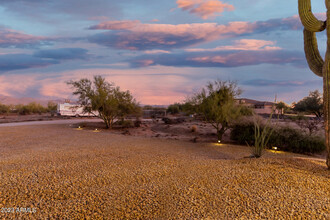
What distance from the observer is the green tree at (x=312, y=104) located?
39.3m

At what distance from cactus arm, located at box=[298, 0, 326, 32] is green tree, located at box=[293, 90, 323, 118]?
3933cm

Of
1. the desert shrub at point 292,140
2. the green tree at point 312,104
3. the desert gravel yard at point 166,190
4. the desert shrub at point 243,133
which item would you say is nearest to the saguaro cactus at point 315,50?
the desert gravel yard at point 166,190

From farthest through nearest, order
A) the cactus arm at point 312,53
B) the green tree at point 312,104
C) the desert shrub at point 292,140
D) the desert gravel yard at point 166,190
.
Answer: the green tree at point 312,104, the desert shrub at point 292,140, the cactus arm at point 312,53, the desert gravel yard at point 166,190

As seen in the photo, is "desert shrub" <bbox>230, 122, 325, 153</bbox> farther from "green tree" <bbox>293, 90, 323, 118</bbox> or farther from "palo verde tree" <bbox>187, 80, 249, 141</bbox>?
"green tree" <bbox>293, 90, 323, 118</bbox>

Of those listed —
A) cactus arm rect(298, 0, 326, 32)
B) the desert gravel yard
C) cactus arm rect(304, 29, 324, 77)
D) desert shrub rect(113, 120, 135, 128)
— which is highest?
cactus arm rect(298, 0, 326, 32)

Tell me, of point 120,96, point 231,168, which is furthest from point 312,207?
point 120,96

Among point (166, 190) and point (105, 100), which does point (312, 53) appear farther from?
point (105, 100)

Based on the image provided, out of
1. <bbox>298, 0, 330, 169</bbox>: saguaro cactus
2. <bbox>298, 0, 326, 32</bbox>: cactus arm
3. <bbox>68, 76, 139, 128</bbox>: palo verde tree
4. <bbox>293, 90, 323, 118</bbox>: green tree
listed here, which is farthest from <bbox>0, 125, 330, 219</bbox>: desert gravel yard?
<bbox>293, 90, 323, 118</bbox>: green tree

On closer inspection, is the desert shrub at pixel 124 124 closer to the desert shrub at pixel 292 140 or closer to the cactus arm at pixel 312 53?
the desert shrub at pixel 292 140

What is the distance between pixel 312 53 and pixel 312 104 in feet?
132

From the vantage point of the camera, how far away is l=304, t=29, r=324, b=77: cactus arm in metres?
6.65

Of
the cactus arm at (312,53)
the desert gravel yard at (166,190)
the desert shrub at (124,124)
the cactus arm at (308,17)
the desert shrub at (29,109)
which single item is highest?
the cactus arm at (308,17)

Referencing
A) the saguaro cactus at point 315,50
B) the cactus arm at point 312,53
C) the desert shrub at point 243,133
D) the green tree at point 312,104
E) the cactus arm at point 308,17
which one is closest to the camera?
the saguaro cactus at point 315,50

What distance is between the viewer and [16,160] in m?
7.09
